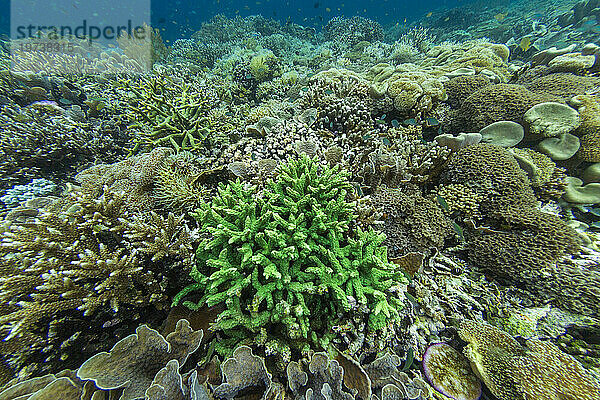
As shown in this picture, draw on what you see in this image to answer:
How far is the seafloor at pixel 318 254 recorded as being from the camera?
1.92 meters

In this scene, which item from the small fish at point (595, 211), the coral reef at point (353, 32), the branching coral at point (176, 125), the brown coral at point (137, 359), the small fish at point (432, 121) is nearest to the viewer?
the brown coral at point (137, 359)

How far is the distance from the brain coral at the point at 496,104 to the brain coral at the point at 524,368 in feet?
11.4

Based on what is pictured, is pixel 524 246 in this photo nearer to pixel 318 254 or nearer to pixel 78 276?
pixel 318 254

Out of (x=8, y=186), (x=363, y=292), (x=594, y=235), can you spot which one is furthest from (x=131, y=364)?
(x=594, y=235)

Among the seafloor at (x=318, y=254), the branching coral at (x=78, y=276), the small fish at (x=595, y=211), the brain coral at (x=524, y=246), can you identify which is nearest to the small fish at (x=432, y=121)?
the seafloor at (x=318, y=254)

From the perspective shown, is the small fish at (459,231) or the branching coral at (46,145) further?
the branching coral at (46,145)

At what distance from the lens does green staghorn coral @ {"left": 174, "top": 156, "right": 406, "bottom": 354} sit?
2.08m

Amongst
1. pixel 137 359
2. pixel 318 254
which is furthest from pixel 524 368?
pixel 137 359

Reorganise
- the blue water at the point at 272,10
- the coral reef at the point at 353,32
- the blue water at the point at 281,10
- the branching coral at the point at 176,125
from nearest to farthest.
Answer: the branching coral at the point at 176,125, the coral reef at the point at 353,32, the blue water at the point at 272,10, the blue water at the point at 281,10

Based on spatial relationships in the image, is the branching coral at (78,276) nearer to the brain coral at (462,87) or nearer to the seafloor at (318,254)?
the seafloor at (318,254)

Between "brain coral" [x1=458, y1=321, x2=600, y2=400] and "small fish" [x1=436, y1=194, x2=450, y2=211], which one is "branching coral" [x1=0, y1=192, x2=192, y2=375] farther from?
"small fish" [x1=436, y1=194, x2=450, y2=211]

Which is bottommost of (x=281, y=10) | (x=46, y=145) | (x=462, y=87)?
(x=46, y=145)

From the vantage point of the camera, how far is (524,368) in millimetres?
2043

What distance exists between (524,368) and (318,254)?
2.09 metres
